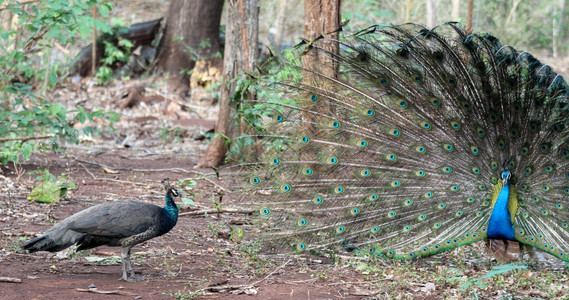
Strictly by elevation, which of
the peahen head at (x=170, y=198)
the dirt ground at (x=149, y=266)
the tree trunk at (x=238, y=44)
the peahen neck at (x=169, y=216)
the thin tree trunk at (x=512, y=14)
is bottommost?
the dirt ground at (x=149, y=266)

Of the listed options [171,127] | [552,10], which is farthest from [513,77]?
[552,10]

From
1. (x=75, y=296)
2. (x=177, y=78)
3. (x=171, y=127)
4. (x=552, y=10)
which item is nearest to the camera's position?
(x=75, y=296)

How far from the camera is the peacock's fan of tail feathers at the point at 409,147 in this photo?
6645 millimetres

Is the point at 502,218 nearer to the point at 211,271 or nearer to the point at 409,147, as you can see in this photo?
the point at 409,147

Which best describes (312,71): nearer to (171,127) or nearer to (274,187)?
(274,187)

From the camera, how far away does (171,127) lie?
581 inches

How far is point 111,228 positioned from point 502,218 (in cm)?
360

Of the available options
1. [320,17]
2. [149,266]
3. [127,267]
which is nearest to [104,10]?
[320,17]

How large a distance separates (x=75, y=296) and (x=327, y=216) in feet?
8.45

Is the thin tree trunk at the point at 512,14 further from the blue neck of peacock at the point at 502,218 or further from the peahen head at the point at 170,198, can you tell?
the peahen head at the point at 170,198

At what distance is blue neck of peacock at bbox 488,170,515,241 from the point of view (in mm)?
6551

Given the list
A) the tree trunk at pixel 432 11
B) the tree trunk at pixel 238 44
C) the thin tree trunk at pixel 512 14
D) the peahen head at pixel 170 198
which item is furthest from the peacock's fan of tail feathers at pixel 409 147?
the thin tree trunk at pixel 512 14

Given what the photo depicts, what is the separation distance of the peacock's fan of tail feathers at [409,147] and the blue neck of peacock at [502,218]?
10 centimetres

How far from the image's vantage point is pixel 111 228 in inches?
215
